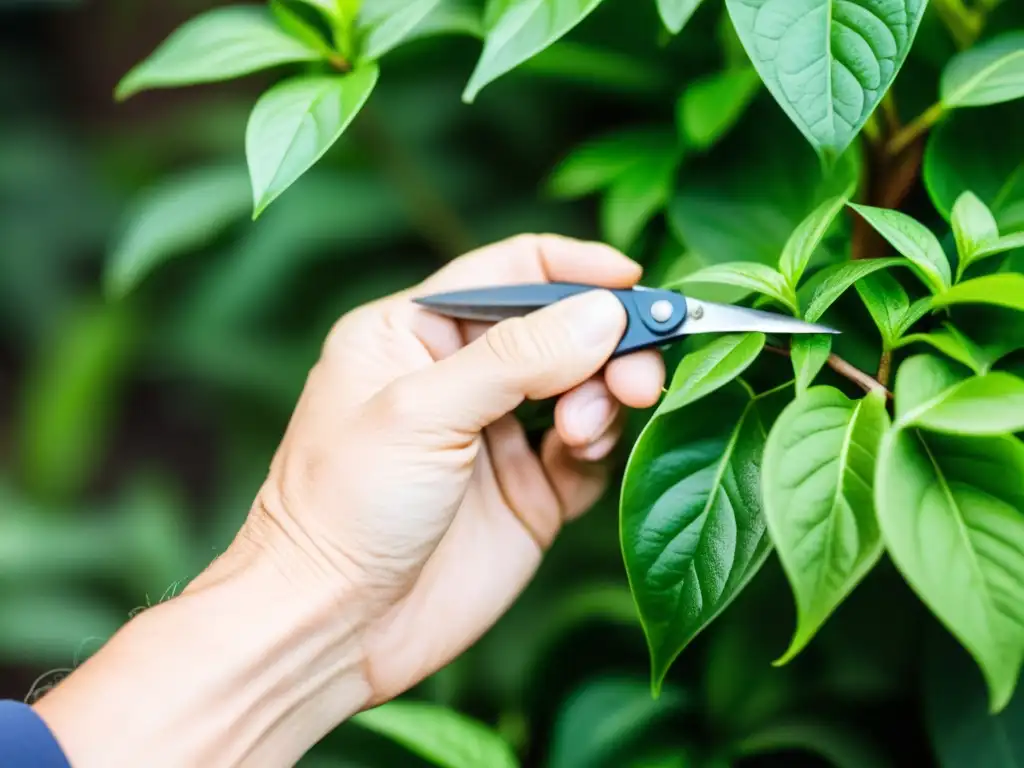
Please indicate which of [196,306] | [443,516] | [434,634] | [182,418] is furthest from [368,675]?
[182,418]

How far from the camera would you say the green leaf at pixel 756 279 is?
1.66ft

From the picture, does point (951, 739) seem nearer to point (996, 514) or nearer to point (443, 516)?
point (996, 514)

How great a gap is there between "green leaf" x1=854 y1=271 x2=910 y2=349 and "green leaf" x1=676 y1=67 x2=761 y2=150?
195 mm

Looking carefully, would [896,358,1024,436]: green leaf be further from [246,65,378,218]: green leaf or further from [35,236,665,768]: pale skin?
[246,65,378,218]: green leaf

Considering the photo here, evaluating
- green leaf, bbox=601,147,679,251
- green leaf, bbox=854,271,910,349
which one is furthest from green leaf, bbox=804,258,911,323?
green leaf, bbox=601,147,679,251

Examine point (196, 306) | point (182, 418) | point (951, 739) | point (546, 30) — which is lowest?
point (182, 418)

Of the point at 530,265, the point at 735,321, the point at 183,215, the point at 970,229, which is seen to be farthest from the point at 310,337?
the point at 970,229

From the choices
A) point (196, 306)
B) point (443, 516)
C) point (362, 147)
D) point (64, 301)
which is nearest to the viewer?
point (443, 516)

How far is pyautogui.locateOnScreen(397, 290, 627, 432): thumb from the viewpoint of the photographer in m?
0.59

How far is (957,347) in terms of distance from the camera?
0.45 m

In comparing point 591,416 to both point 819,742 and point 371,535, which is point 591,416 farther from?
point 819,742

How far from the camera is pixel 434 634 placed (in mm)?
728

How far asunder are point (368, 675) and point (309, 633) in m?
0.08

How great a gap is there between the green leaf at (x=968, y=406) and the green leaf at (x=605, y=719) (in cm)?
39
